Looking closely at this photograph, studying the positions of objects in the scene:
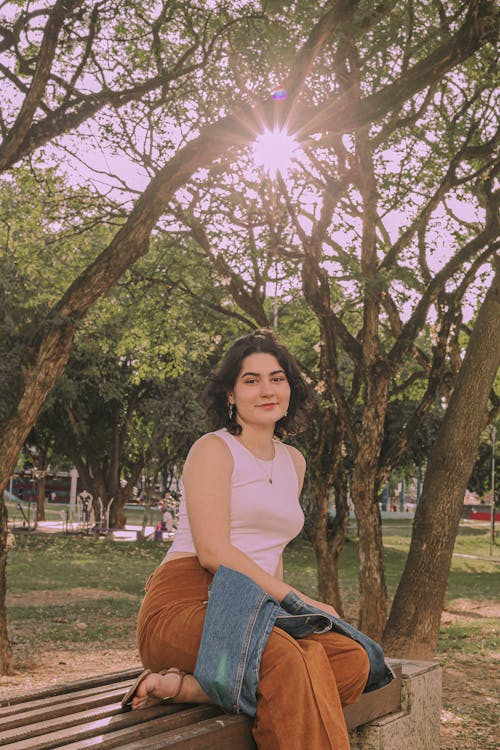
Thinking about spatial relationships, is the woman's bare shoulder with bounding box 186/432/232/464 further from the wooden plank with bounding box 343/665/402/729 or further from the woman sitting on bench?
the wooden plank with bounding box 343/665/402/729

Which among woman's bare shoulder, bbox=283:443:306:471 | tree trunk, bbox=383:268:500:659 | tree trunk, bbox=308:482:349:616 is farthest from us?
tree trunk, bbox=308:482:349:616

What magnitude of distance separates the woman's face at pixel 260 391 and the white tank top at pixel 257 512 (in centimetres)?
18

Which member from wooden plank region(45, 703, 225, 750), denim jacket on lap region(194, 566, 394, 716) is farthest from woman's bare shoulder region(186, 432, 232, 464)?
wooden plank region(45, 703, 225, 750)

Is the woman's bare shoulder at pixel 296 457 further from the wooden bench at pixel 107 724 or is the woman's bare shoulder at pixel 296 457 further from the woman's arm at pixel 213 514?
the wooden bench at pixel 107 724

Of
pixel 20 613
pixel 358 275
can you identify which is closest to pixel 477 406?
pixel 358 275

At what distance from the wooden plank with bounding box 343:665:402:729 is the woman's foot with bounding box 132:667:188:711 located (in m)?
0.76

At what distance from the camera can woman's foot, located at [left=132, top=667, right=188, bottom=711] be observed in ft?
11.1

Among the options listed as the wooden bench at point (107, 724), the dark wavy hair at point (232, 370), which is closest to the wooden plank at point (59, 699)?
the wooden bench at point (107, 724)

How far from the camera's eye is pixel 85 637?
13.3 m

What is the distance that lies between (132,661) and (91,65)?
7.71 metres

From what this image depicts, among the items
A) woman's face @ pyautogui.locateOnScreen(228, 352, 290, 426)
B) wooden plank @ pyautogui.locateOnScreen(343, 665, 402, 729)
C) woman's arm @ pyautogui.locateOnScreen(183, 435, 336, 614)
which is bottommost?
wooden plank @ pyautogui.locateOnScreen(343, 665, 402, 729)

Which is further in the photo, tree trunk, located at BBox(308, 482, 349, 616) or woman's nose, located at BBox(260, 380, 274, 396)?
tree trunk, located at BBox(308, 482, 349, 616)

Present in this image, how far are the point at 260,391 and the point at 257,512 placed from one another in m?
0.60

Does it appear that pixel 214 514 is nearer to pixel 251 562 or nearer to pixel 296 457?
pixel 251 562
